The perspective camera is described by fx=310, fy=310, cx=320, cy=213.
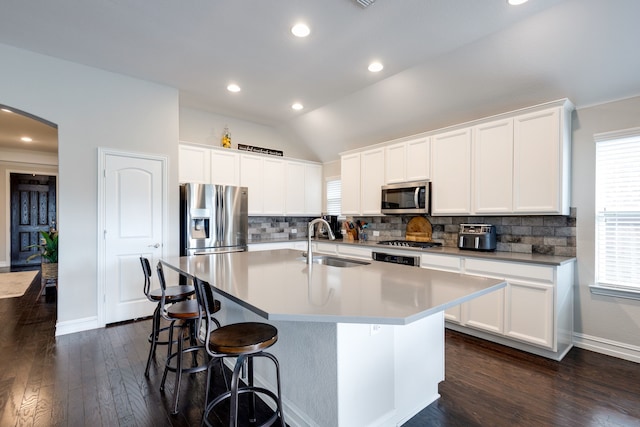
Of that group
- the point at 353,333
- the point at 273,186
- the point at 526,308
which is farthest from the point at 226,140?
the point at 526,308

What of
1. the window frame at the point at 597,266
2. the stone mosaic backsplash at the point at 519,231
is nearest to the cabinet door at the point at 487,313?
the stone mosaic backsplash at the point at 519,231

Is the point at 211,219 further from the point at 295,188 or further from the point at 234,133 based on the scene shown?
the point at 295,188

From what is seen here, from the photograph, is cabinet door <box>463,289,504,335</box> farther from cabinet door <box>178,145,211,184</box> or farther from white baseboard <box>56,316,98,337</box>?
white baseboard <box>56,316,98,337</box>

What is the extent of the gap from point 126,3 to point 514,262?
3.94 meters

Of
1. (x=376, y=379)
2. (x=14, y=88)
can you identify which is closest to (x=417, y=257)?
(x=376, y=379)

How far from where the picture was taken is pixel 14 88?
10.2 feet

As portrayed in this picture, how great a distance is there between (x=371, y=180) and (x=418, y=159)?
846 mm

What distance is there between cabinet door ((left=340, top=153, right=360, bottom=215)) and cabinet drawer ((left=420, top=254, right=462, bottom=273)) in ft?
5.15

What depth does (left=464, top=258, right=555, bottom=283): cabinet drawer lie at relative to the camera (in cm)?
276

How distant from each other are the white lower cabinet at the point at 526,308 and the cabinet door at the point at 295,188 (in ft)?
10.1

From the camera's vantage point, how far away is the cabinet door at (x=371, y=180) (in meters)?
4.59

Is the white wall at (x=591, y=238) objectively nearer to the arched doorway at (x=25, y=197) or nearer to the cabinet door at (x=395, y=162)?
the cabinet door at (x=395, y=162)

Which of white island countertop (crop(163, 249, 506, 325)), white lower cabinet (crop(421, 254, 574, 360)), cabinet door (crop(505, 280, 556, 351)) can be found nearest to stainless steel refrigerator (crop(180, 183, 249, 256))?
white island countertop (crop(163, 249, 506, 325))

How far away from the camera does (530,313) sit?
9.29ft
